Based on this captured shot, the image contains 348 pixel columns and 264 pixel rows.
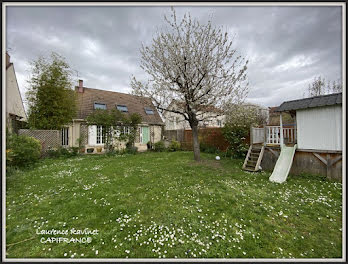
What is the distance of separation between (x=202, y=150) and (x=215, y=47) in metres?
7.12

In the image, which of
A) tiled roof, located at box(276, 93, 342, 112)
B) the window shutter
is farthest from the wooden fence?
the window shutter

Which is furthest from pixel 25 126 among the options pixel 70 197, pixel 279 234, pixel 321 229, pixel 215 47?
pixel 321 229

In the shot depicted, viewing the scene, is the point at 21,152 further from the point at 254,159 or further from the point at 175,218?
the point at 254,159

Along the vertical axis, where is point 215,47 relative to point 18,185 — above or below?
above

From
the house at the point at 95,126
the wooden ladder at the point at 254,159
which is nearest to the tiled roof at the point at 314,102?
the wooden ladder at the point at 254,159

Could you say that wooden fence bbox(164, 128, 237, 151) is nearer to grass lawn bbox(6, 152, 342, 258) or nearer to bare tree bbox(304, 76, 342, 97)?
grass lawn bbox(6, 152, 342, 258)

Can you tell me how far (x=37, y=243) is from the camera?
1.83 metres

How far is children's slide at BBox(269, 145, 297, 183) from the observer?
4496 mm

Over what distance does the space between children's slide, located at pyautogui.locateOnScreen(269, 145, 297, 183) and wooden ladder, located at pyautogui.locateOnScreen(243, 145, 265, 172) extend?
0.67 m

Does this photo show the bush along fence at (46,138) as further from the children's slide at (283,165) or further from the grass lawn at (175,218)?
the children's slide at (283,165)

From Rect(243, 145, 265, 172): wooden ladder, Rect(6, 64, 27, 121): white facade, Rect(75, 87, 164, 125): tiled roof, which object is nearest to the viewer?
Rect(6, 64, 27, 121): white facade

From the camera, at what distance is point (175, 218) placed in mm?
2389

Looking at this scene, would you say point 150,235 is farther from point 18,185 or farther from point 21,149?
point 21,149

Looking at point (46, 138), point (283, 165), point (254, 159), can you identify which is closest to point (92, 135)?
point (46, 138)
